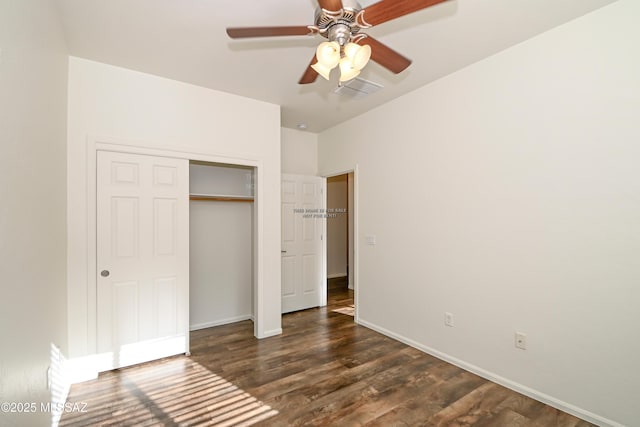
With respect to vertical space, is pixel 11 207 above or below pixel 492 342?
above

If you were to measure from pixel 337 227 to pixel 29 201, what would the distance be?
5444 millimetres

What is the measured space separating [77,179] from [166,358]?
1926 mm

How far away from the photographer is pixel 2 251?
112 cm

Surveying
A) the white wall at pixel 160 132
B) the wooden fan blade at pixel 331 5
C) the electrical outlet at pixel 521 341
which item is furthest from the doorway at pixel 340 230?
the wooden fan blade at pixel 331 5

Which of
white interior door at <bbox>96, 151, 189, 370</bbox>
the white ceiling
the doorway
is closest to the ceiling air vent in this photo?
the white ceiling

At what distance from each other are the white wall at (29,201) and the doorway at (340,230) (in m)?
4.59

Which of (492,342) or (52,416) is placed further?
(492,342)

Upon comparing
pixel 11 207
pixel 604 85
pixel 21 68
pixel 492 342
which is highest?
pixel 604 85

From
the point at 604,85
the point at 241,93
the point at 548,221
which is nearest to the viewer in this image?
the point at 604,85

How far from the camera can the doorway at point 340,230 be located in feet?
20.2

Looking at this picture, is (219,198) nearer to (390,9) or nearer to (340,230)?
(390,9)

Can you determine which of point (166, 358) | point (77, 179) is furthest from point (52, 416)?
point (77, 179)

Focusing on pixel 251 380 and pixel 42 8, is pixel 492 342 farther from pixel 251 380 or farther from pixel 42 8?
pixel 42 8

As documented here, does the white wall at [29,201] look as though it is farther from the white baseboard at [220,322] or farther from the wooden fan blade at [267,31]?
the white baseboard at [220,322]
